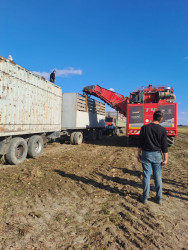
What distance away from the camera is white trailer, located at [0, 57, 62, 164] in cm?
604

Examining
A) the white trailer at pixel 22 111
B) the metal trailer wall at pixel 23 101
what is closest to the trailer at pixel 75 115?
the metal trailer wall at pixel 23 101

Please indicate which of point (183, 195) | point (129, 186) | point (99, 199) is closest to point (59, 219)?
point (99, 199)

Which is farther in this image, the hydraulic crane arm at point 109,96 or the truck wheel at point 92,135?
the truck wheel at point 92,135

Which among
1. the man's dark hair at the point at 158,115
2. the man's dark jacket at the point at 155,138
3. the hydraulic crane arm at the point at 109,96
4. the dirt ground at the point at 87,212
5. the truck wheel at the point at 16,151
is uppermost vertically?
the hydraulic crane arm at the point at 109,96

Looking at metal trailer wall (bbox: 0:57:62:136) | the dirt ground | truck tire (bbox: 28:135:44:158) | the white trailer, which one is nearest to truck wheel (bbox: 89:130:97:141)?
metal trailer wall (bbox: 0:57:62:136)

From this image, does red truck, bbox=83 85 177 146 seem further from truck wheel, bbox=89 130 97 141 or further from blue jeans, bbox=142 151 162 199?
blue jeans, bbox=142 151 162 199

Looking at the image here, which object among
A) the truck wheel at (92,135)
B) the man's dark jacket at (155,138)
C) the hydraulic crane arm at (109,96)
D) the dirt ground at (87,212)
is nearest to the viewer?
the dirt ground at (87,212)

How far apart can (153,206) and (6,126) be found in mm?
5321

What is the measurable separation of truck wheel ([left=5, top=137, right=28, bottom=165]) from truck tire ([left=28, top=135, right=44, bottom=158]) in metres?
0.45

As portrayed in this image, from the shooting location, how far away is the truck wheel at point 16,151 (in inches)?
251

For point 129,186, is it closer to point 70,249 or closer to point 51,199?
point 51,199

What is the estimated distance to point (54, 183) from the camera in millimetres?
4719

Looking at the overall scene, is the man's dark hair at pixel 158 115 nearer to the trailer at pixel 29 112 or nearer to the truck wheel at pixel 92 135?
the trailer at pixel 29 112

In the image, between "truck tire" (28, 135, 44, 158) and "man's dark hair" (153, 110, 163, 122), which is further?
"truck tire" (28, 135, 44, 158)
